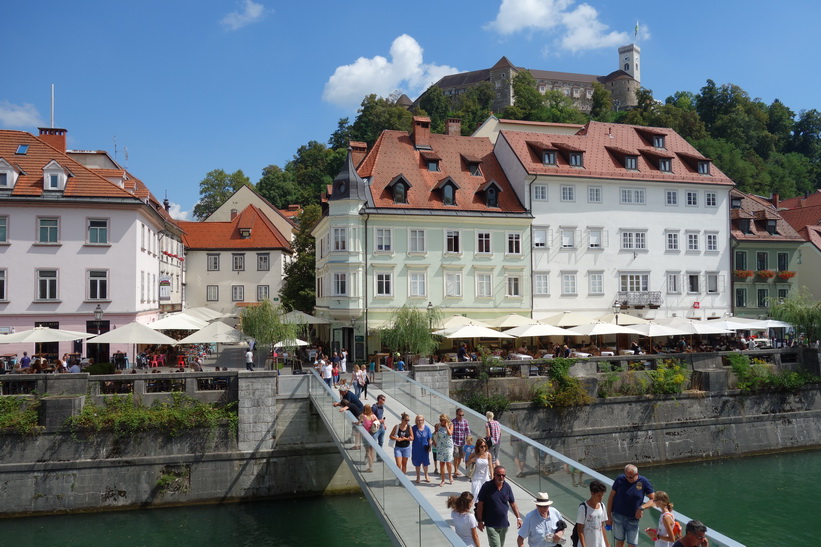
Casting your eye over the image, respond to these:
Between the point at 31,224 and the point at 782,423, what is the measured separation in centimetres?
3528

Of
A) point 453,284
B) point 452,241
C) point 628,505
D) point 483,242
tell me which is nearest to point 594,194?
point 483,242

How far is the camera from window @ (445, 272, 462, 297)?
37750 mm

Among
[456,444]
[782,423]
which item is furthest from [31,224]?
[782,423]

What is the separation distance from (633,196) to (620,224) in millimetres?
2037

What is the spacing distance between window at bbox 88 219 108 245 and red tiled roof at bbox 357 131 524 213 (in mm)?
13503

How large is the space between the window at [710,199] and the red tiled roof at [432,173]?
12.6 metres

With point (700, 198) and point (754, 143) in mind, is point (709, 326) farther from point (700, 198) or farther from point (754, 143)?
point (754, 143)

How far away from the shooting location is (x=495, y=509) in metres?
10.5

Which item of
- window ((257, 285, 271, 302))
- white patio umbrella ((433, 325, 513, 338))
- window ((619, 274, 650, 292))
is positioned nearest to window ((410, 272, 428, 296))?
white patio umbrella ((433, 325, 513, 338))

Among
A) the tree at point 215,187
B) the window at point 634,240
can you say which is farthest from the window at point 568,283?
the tree at point 215,187

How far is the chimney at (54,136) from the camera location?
38688 millimetres

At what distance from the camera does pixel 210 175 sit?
91.5m

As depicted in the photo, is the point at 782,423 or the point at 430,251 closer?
the point at 782,423

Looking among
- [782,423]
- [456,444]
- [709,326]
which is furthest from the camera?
[709,326]
